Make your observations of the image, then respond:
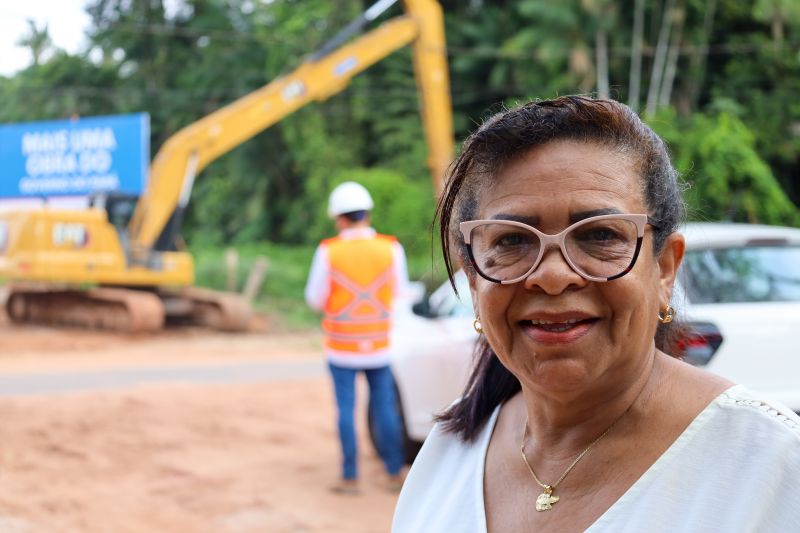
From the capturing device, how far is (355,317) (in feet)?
22.5

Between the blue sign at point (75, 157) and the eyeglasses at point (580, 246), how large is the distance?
21544 mm

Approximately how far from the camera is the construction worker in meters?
6.82

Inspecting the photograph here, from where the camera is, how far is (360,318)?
6863 millimetres

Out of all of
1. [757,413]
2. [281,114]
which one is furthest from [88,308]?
[757,413]

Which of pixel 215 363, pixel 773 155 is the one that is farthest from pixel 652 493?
pixel 773 155

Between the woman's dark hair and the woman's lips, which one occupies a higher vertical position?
the woman's dark hair

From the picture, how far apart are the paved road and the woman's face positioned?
10.4m

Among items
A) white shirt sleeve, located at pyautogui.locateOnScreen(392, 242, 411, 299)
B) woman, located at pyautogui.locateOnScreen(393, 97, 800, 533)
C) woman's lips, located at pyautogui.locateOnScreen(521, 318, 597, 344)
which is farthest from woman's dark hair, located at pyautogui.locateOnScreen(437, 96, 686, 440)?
white shirt sleeve, located at pyautogui.locateOnScreen(392, 242, 411, 299)

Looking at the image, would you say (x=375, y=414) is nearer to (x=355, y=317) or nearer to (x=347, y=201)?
(x=355, y=317)

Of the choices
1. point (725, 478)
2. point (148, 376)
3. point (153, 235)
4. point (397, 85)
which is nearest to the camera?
point (725, 478)

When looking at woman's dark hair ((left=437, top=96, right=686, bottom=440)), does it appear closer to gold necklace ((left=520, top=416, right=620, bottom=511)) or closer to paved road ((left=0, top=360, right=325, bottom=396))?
gold necklace ((left=520, top=416, right=620, bottom=511))

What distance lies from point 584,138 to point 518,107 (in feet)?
0.45

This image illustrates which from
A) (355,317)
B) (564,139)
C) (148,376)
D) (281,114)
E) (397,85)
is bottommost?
(148,376)

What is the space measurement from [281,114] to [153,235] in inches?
132
